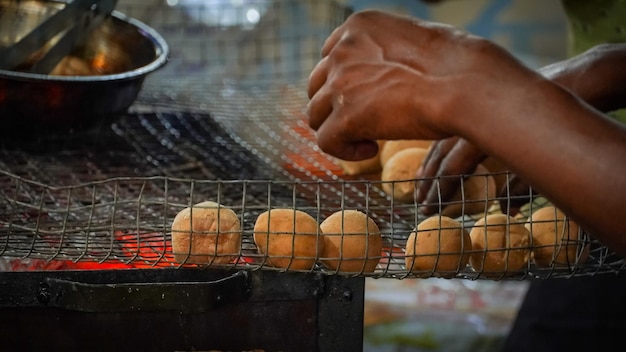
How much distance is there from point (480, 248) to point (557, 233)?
0.15m

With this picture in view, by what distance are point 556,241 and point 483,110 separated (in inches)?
15.5

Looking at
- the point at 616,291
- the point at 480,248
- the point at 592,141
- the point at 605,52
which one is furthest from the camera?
the point at 616,291

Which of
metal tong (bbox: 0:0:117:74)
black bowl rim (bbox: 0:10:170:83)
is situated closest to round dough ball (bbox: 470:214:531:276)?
black bowl rim (bbox: 0:10:170:83)

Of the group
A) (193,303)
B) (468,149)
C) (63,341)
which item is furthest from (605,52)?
(63,341)

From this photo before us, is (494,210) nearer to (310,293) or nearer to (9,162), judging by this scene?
(310,293)

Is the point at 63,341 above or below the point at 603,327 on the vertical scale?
above

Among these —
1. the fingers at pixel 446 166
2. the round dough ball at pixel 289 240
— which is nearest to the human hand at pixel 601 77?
the fingers at pixel 446 166

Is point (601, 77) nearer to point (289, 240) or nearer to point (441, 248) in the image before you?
point (441, 248)

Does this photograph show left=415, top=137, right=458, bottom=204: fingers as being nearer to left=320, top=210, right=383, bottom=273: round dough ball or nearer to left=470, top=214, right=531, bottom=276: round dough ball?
left=470, top=214, right=531, bottom=276: round dough ball

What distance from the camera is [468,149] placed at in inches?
64.6

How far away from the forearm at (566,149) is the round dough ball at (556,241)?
246mm

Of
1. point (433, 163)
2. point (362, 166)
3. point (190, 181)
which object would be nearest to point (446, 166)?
point (433, 163)

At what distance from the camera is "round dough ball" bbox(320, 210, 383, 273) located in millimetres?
1355

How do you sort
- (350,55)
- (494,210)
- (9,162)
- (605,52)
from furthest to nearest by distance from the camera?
(9,162)
(494,210)
(605,52)
(350,55)
